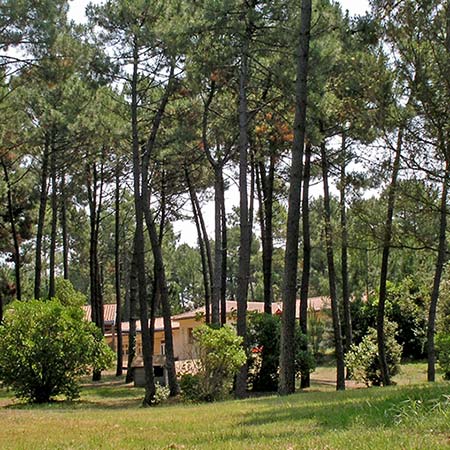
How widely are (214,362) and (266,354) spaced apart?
376cm

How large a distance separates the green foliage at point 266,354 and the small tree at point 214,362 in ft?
9.59

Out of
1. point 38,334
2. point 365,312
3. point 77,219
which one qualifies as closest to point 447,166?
point 38,334

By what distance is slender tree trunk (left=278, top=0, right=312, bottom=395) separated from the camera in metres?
10.9

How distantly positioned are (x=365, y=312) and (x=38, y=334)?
723 inches

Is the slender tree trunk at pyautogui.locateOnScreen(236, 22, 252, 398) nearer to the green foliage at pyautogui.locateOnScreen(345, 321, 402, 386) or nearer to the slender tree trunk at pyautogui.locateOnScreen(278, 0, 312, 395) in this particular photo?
the slender tree trunk at pyautogui.locateOnScreen(278, 0, 312, 395)

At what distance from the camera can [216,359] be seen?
1341cm

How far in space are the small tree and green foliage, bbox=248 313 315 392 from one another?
2923 millimetres

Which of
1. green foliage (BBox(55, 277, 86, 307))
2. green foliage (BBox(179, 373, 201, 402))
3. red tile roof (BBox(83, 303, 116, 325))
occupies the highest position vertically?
green foliage (BBox(55, 277, 86, 307))

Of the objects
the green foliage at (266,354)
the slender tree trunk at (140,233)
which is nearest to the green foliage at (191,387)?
the slender tree trunk at (140,233)

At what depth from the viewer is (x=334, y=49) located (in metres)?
13.3

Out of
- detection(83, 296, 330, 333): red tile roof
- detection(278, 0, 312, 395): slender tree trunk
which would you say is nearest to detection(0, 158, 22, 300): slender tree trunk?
detection(83, 296, 330, 333): red tile roof

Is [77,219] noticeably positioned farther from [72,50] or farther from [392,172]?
[392,172]

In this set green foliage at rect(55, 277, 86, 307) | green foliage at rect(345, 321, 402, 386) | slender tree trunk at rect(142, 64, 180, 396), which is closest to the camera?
slender tree trunk at rect(142, 64, 180, 396)

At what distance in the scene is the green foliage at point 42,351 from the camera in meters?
14.8
